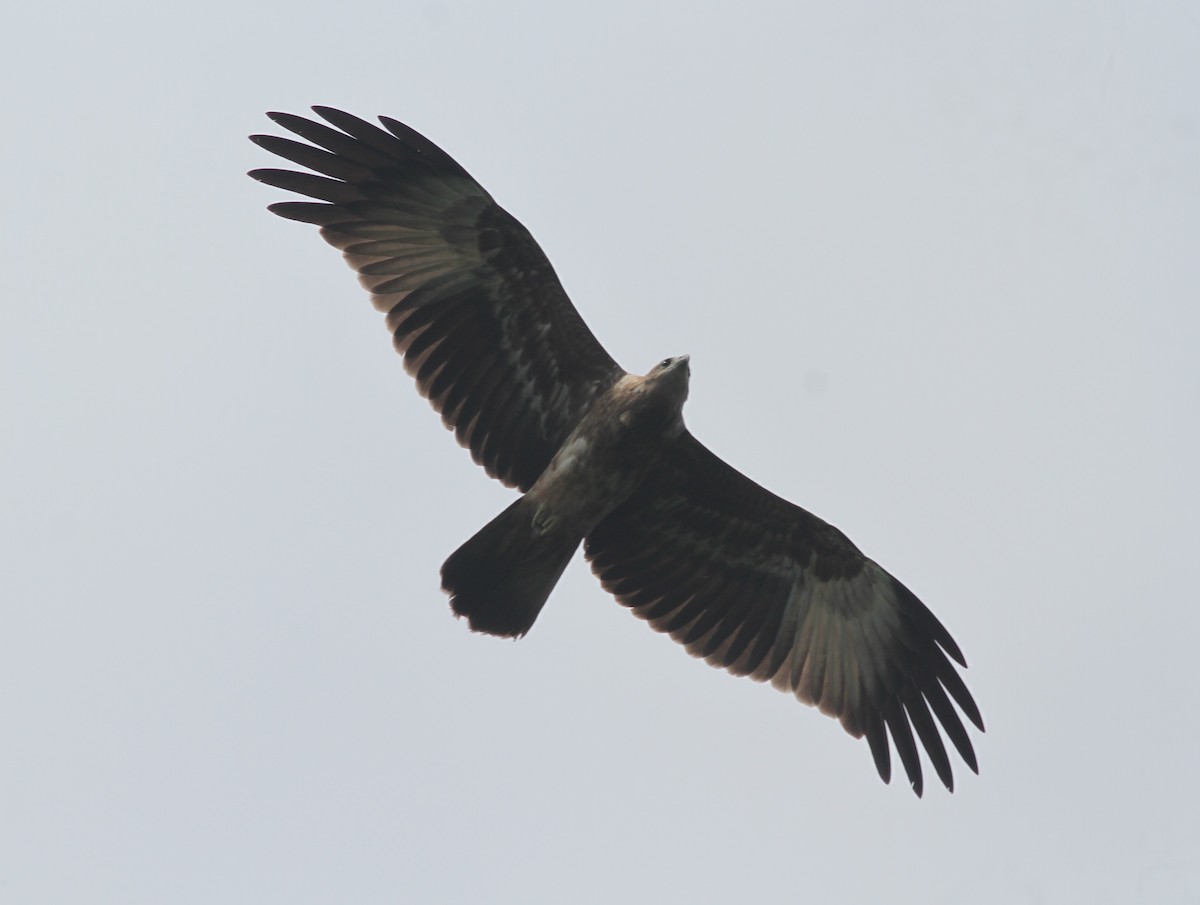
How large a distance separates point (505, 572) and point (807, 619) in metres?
2.35

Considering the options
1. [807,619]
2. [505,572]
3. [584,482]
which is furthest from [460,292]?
[807,619]

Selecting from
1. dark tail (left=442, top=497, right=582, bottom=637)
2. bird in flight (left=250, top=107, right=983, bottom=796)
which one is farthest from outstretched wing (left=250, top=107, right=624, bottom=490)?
dark tail (left=442, top=497, right=582, bottom=637)

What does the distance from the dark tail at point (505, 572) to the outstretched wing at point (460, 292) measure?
1.67 ft

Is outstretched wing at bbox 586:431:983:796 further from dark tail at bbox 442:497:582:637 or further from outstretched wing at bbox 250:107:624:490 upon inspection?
outstretched wing at bbox 250:107:624:490

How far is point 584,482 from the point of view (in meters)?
11.1

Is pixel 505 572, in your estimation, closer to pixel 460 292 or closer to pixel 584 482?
pixel 584 482

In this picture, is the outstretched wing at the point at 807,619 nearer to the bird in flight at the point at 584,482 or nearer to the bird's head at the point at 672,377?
the bird in flight at the point at 584,482

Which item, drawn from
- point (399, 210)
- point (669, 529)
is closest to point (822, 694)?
point (669, 529)

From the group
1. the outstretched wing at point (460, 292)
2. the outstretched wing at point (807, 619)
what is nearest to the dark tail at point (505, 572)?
the outstretched wing at point (460, 292)

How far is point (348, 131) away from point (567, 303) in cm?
179

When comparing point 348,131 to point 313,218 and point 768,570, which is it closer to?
point 313,218

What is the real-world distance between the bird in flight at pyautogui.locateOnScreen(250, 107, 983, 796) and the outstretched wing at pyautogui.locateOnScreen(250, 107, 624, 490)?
0.01 m

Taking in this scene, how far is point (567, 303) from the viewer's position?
446 inches

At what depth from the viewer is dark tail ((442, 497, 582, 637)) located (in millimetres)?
11000
